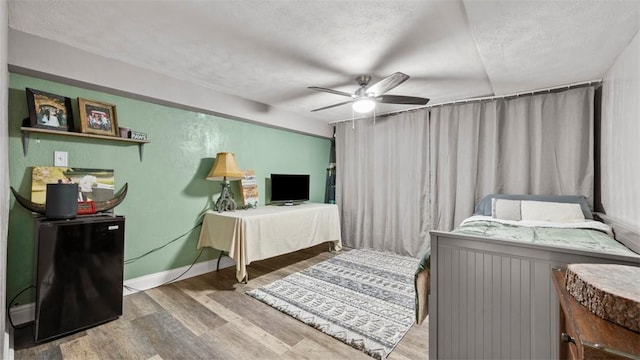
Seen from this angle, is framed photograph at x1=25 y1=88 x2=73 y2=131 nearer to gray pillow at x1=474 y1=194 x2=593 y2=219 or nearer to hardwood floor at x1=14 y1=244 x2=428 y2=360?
hardwood floor at x1=14 y1=244 x2=428 y2=360

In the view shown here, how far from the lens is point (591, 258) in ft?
3.81

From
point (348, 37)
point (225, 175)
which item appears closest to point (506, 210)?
point (348, 37)

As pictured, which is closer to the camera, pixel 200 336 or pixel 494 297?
pixel 494 297

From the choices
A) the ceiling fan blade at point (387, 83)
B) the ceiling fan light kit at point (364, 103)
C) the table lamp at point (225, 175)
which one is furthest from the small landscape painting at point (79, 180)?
the ceiling fan blade at point (387, 83)

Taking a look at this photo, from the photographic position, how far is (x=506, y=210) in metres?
2.81

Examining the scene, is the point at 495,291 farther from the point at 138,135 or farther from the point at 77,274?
the point at 138,135

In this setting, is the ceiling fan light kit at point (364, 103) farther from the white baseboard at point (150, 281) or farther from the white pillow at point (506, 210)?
the white baseboard at point (150, 281)

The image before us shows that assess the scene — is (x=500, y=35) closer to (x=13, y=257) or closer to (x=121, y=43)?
(x=121, y=43)

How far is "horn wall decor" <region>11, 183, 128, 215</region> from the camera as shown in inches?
79.0

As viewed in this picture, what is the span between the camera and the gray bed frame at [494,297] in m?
1.26

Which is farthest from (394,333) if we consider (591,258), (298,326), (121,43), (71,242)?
(121,43)

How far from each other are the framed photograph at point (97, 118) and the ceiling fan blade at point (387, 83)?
244 cm

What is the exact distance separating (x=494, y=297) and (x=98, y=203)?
10.2ft

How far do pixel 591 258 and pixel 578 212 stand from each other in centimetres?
184
